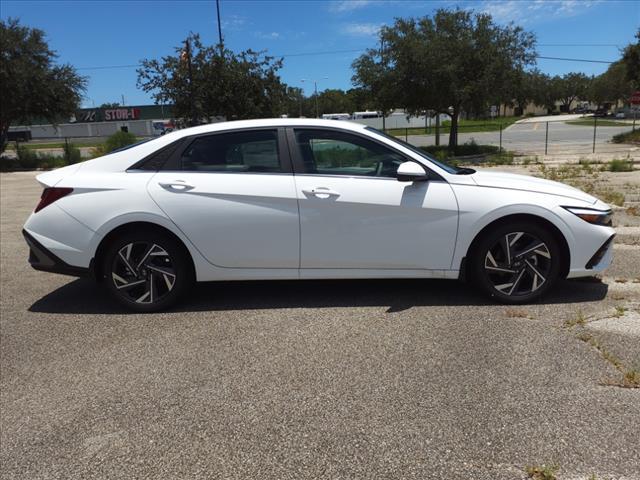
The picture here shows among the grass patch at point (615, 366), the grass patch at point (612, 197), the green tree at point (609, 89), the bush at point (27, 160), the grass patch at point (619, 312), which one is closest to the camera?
the grass patch at point (615, 366)

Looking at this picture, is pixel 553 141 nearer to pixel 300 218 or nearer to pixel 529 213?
pixel 529 213

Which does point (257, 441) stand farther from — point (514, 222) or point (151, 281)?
point (514, 222)

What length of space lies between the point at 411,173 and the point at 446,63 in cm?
2061

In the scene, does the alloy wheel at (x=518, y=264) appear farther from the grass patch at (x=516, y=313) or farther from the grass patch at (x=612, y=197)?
the grass patch at (x=612, y=197)

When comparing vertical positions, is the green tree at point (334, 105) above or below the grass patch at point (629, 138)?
above

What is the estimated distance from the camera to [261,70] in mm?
21391

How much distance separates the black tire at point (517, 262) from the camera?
4.37 meters

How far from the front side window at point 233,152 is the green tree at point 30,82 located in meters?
25.7

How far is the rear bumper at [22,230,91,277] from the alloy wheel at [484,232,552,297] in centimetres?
347

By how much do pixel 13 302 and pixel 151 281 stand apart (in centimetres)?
170

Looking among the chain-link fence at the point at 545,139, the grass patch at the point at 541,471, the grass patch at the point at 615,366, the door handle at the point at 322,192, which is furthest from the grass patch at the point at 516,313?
the chain-link fence at the point at 545,139

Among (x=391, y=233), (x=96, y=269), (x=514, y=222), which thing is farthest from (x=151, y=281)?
(x=514, y=222)

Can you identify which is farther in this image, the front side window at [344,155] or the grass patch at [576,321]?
the front side window at [344,155]

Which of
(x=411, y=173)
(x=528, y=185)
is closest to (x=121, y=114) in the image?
(x=411, y=173)
